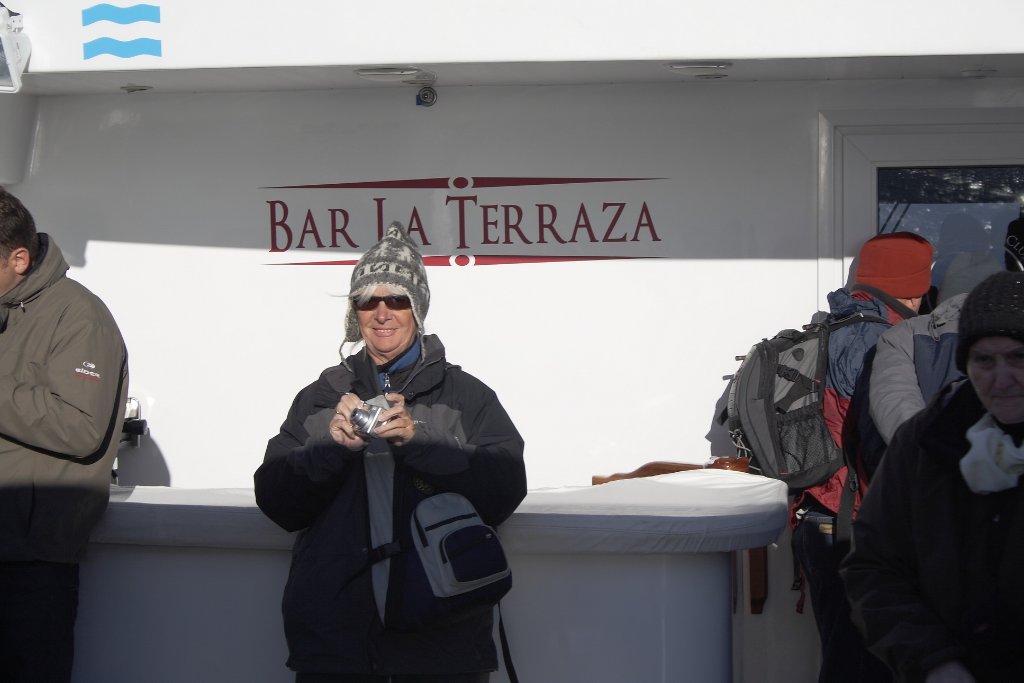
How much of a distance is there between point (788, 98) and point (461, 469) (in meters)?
2.35

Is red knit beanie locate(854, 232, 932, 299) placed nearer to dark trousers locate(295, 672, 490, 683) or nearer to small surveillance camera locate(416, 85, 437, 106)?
small surveillance camera locate(416, 85, 437, 106)

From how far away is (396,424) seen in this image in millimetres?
2488

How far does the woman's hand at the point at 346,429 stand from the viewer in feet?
8.18

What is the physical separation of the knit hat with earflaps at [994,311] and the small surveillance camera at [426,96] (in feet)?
8.75

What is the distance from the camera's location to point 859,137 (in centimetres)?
434

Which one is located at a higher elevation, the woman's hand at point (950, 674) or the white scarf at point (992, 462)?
the white scarf at point (992, 462)

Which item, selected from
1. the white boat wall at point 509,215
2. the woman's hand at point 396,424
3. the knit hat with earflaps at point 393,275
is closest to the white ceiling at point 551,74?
the white boat wall at point 509,215

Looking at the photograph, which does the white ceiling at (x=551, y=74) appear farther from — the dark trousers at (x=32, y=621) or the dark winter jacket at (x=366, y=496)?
the dark trousers at (x=32, y=621)

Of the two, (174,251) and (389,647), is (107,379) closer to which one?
(389,647)

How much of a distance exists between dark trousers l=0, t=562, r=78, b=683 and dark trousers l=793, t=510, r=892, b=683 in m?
2.02

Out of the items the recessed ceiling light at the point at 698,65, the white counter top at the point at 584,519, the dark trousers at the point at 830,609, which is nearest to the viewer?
the white counter top at the point at 584,519

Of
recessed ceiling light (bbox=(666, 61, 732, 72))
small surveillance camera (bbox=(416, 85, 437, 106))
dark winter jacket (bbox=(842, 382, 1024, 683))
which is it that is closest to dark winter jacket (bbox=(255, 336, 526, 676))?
dark winter jacket (bbox=(842, 382, 1024, 683))

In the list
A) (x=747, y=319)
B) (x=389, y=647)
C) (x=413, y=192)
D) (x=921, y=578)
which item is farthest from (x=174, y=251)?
(x=921, y=578)

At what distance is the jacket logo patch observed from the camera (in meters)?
2.92
